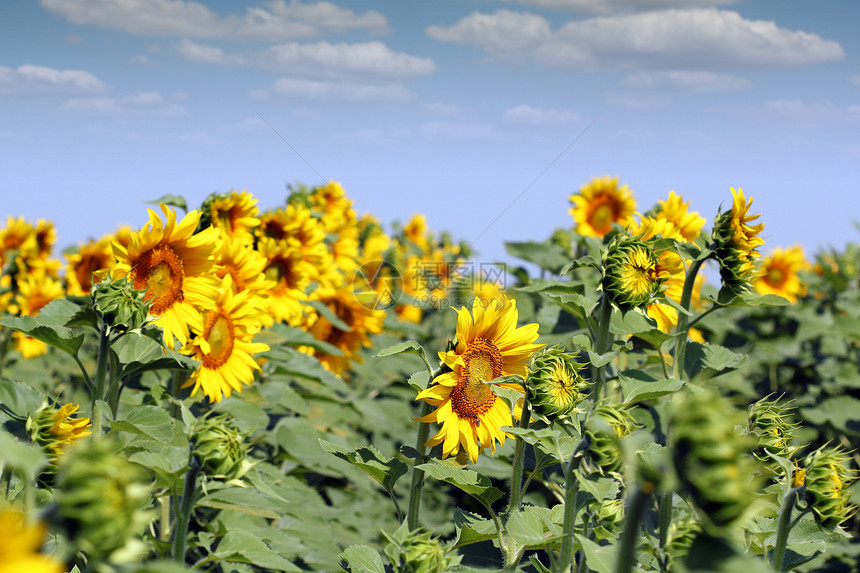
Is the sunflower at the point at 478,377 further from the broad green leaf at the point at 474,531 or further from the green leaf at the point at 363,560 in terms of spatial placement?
the green leaf at the point at 363,560

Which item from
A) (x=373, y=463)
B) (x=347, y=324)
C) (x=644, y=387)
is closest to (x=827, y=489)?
(x=644, y=387)

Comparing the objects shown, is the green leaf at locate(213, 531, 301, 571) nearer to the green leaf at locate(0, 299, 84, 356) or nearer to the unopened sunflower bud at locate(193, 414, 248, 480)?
the unopened sunflower bud at locate(193, 414, 248, 480)

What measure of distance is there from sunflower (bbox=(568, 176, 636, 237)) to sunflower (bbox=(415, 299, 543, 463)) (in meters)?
3.72

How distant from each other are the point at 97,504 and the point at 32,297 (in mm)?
5244

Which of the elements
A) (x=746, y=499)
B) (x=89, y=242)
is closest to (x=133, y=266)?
(x=746, y=499)

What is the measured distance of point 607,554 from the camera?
1.50 m

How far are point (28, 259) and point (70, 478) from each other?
5.93 meters

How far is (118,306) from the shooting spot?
222 cm

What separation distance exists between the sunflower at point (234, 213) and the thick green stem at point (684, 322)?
6.84 feet

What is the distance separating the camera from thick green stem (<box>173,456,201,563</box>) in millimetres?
1678

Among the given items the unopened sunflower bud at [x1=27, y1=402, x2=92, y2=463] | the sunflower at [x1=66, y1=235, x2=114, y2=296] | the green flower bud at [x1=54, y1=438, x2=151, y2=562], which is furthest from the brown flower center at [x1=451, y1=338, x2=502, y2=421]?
the sunflower at [x1=66, y1=235, x2=114, y2=296]

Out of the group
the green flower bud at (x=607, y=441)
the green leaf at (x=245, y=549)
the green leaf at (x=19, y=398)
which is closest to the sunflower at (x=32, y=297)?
the green leaf at (x=19, y=398)

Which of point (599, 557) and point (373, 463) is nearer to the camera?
point (599, 557)

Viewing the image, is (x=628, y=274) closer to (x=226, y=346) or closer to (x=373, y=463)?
(x=373, y=463)
